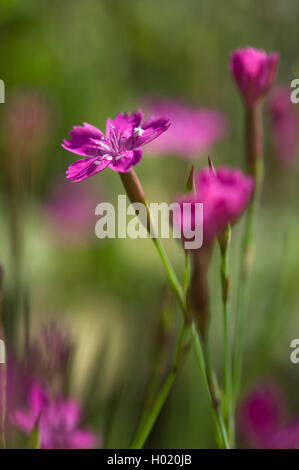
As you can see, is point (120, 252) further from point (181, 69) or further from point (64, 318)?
point (181, 69)

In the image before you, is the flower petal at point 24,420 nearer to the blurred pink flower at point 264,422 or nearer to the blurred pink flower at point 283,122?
the blurred pink flower at point 264,422

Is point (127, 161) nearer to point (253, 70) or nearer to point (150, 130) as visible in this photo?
point (150, 130)

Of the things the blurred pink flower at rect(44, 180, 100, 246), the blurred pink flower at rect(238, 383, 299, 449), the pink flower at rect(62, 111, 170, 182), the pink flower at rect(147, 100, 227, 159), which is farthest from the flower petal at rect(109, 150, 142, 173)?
the blurred pink flower at rect(44, 180, 100, 246)

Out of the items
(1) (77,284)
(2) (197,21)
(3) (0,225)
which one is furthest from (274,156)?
A: (2) (197,21)

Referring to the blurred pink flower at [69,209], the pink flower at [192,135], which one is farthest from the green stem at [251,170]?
the blurred pink flower at [69,209]

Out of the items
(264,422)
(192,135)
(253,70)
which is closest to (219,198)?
(253,70)
